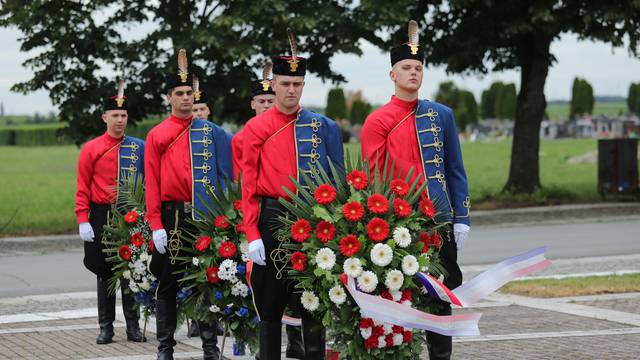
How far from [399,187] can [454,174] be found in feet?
2.46

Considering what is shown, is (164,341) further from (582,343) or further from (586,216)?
(586,216)

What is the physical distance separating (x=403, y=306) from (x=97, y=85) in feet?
52.4

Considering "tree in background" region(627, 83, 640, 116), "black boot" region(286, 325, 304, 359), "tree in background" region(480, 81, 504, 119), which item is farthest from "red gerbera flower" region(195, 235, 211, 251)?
"tree in background" region(627, 83, 640, 116)

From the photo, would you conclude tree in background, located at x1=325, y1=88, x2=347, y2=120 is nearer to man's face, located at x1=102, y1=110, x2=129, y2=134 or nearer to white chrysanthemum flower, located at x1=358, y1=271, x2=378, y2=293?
man's face, located at x1=102, y1=110, x2=129, y2=134

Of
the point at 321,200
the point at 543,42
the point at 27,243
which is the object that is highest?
the point at 543,42

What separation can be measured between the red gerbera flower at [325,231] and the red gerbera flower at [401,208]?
0.36 metres

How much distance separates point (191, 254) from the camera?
28.9 feet

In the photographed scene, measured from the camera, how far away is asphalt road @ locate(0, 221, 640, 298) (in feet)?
50.7

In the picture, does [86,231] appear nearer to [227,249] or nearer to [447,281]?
[227,249]

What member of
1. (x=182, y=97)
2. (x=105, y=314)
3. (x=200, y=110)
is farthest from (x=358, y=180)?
(x=105, y=314)

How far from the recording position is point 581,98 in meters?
103

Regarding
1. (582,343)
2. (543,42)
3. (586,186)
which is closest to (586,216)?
(543,42)

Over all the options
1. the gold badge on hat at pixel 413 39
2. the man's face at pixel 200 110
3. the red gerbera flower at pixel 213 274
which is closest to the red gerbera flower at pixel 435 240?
the gold badge on hat at pixel 413 39

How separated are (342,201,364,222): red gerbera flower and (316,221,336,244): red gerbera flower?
107mm
